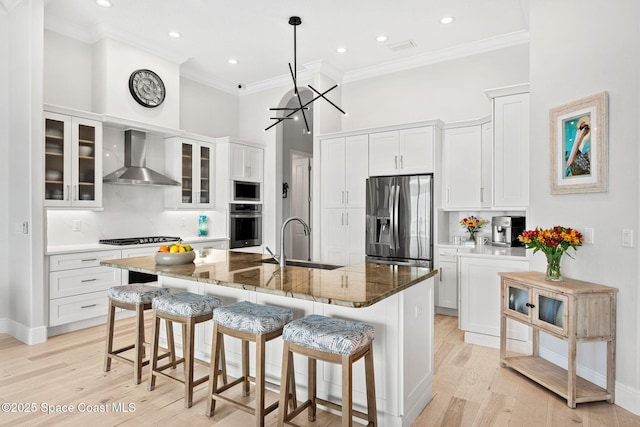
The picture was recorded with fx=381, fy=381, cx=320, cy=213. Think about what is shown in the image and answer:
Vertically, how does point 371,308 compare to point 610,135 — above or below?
below

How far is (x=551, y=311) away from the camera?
8.89 ft

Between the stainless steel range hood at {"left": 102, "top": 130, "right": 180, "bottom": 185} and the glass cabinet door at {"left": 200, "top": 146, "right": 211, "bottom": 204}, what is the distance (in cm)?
62

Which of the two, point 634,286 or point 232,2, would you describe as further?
point 232,2

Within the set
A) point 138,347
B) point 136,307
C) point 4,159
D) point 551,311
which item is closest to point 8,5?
point 4,159

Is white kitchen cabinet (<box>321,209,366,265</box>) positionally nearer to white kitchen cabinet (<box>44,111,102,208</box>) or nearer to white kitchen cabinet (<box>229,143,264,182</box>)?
white kitchen cabinet (<box>229,143,264,182</box>)

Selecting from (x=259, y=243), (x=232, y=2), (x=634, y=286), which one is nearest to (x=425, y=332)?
(x=634, y=286)

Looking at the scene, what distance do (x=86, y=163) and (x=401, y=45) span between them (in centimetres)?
395

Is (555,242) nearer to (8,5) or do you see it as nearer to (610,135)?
(610,135)

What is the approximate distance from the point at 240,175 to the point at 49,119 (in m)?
2.49

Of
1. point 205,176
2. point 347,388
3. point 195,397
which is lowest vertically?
point 195,397

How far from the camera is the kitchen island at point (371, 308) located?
2.09 meters

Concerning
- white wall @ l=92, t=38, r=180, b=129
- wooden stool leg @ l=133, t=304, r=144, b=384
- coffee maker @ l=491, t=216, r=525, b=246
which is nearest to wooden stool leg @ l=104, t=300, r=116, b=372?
wooden stool leg @ l=133, t=304, r=144, b=384

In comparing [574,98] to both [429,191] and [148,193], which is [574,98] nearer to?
[429,191]

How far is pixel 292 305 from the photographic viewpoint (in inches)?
101
